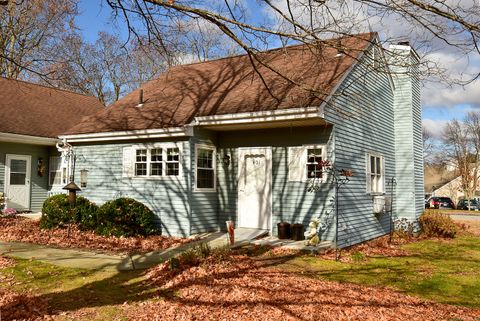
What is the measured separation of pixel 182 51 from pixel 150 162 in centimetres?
551

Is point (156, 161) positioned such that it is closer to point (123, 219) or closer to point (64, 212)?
point (123, 219)

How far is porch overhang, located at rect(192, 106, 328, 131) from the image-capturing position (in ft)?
32.8

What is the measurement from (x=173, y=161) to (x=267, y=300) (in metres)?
6.87

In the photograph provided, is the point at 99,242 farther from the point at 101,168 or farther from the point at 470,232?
the point at 470,232

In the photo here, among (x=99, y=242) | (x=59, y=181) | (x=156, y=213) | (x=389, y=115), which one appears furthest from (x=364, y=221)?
(x=59, y=181)

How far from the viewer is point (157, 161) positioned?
1232 centimetres

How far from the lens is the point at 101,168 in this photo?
13.6 m

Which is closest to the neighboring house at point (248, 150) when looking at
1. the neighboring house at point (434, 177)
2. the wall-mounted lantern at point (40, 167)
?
the wall-mounted lantern at point (40, 167)

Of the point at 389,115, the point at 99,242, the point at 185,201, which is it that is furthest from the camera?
the point at 389,115

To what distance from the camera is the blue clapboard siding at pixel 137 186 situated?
11.7m

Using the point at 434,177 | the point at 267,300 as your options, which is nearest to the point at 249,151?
the point at 267,300

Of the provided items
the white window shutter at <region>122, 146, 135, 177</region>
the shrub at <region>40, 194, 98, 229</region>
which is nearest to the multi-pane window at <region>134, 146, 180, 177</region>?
the white window shutter at <region>122, 146, 135, 177</region>

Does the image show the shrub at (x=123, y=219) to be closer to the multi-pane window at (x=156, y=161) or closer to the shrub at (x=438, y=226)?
the multi-pane window at (x=156, y=161)

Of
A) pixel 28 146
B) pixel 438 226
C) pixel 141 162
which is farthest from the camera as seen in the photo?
pixel 28 146
